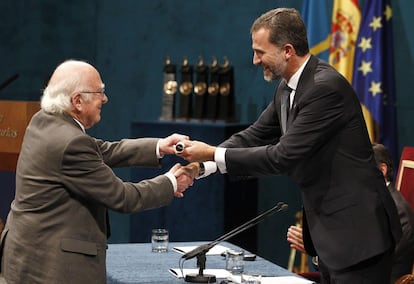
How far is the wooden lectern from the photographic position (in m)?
5.83

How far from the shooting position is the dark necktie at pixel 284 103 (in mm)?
4152

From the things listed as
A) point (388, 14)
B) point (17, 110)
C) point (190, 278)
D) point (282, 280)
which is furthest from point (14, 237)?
point (388, 14)

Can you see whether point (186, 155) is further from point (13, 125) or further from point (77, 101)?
point (13, 125)

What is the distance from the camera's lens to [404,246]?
5262 millimetres

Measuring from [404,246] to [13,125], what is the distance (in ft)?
8.30

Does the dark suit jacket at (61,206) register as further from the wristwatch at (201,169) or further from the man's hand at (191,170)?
the wristwatch at (201,169)

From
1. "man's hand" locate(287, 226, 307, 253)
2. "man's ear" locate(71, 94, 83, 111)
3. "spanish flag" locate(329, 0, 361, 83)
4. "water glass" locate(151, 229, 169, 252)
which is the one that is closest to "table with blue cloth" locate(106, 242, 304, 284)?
"water glass" locate(151, 229, 169, 252)

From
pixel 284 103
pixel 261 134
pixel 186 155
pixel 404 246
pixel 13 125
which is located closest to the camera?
pixel 284 103

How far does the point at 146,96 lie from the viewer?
9008mm

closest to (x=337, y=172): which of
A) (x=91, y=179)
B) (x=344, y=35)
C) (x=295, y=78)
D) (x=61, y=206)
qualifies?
(x=295, y=78)

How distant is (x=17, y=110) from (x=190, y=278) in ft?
7.09

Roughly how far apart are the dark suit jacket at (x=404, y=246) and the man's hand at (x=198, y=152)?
1538mm

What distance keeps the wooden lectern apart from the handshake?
5.48 ft

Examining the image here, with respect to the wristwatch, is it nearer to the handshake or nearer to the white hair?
the handshake
